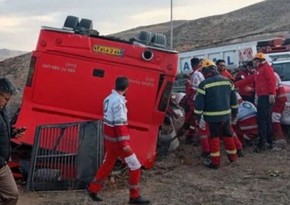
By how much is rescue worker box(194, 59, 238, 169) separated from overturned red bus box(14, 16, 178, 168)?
1006 millimetres

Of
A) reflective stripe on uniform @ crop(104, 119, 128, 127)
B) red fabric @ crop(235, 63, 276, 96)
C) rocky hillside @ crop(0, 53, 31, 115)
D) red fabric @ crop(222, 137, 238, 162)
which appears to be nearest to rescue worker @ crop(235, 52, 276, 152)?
red fabric @ crop(235, 63, 276, 96)

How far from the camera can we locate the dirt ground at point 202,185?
704 centimetres

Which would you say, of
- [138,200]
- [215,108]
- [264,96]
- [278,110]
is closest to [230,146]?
[215,108]

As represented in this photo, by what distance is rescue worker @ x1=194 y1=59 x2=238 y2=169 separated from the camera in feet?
29.7

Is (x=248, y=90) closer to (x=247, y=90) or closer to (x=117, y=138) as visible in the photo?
(x=247, y=90)

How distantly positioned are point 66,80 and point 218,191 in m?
2.60

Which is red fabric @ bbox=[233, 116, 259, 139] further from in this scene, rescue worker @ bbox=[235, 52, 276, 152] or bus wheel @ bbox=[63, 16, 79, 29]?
bus wheel @ bbox=[63, 16, 79, 29]

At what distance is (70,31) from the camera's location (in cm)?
Answer: 826

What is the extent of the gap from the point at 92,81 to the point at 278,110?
4159 millimetres

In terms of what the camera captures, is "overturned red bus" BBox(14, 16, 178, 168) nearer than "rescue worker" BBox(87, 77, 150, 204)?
No

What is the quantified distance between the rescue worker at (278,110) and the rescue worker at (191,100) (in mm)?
1468

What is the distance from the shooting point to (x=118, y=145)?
6984mm

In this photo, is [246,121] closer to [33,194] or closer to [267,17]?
[33,194]

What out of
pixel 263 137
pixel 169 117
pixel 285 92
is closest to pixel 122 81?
pixel 169 117
